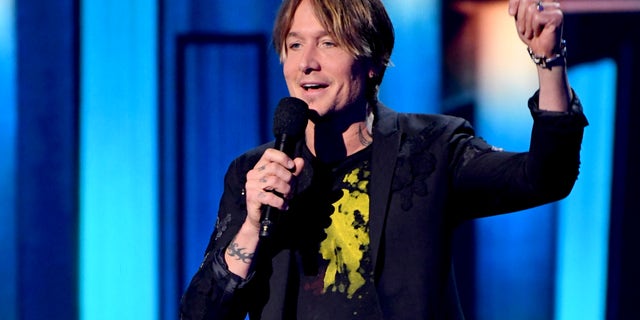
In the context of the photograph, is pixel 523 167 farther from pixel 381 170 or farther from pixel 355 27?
pixel 355 27

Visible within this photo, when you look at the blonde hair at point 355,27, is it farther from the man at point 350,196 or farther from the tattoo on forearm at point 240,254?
the tattoo on forearm at point 240,254

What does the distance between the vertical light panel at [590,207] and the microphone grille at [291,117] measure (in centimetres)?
151

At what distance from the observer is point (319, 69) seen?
147 cm

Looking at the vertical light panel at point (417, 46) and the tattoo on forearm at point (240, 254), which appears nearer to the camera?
the tattoo on forearm at point (240, 254)

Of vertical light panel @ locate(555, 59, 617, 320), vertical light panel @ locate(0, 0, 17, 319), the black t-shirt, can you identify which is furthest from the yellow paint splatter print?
vertical light panel @ locate(0, 0, 17, 319)

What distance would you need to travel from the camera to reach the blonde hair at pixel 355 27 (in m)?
1.49

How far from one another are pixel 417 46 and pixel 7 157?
53.6 inches

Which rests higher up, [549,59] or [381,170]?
[549,59]

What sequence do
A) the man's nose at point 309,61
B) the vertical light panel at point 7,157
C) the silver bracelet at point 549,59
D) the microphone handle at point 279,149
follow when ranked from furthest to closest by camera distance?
the vertical light panel at point 7,157 → the man's nose at point 309,61 → the microphone handle at point 279,149 → the silver bracelet at point 549,59

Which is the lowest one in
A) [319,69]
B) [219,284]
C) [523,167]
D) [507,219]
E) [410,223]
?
[507,219]

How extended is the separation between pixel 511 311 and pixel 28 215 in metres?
1.59

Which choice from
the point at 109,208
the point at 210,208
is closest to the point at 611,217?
the point at 210,208

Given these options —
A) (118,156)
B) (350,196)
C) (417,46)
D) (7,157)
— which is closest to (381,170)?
(350,196)

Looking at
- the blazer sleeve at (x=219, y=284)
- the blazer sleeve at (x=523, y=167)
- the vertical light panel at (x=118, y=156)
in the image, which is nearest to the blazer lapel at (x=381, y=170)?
the blazer sleeve at (x=523, y=167)
